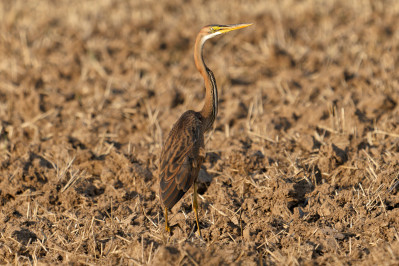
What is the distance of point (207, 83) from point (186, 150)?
87 cm

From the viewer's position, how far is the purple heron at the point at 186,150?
5629mm

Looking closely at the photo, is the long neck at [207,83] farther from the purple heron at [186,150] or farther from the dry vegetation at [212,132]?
the dry vegetation at [212,132]

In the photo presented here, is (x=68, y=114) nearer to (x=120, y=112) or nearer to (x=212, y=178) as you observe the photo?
(x=120, y=112)

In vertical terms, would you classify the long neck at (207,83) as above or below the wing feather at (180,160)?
above

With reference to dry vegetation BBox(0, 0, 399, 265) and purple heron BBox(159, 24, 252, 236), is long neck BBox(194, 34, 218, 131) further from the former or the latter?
dry vegetation BBox(0, 0, 399, 265)

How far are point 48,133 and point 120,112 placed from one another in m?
1.11

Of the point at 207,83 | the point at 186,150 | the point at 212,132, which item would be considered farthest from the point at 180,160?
the point at 212,132

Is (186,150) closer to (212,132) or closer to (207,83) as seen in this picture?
(207,83)

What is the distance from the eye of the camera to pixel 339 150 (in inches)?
270

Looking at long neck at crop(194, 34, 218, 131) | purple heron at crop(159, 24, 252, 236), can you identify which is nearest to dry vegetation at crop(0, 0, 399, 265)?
purple heron at crop(159, 24, 252, 236)

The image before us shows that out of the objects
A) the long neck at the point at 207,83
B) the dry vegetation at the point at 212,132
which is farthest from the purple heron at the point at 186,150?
the dry vegetation at the point at 212,132

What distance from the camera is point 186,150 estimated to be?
586cm

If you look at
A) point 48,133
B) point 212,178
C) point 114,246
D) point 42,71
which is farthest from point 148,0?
point 114,246

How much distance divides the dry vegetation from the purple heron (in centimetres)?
42
